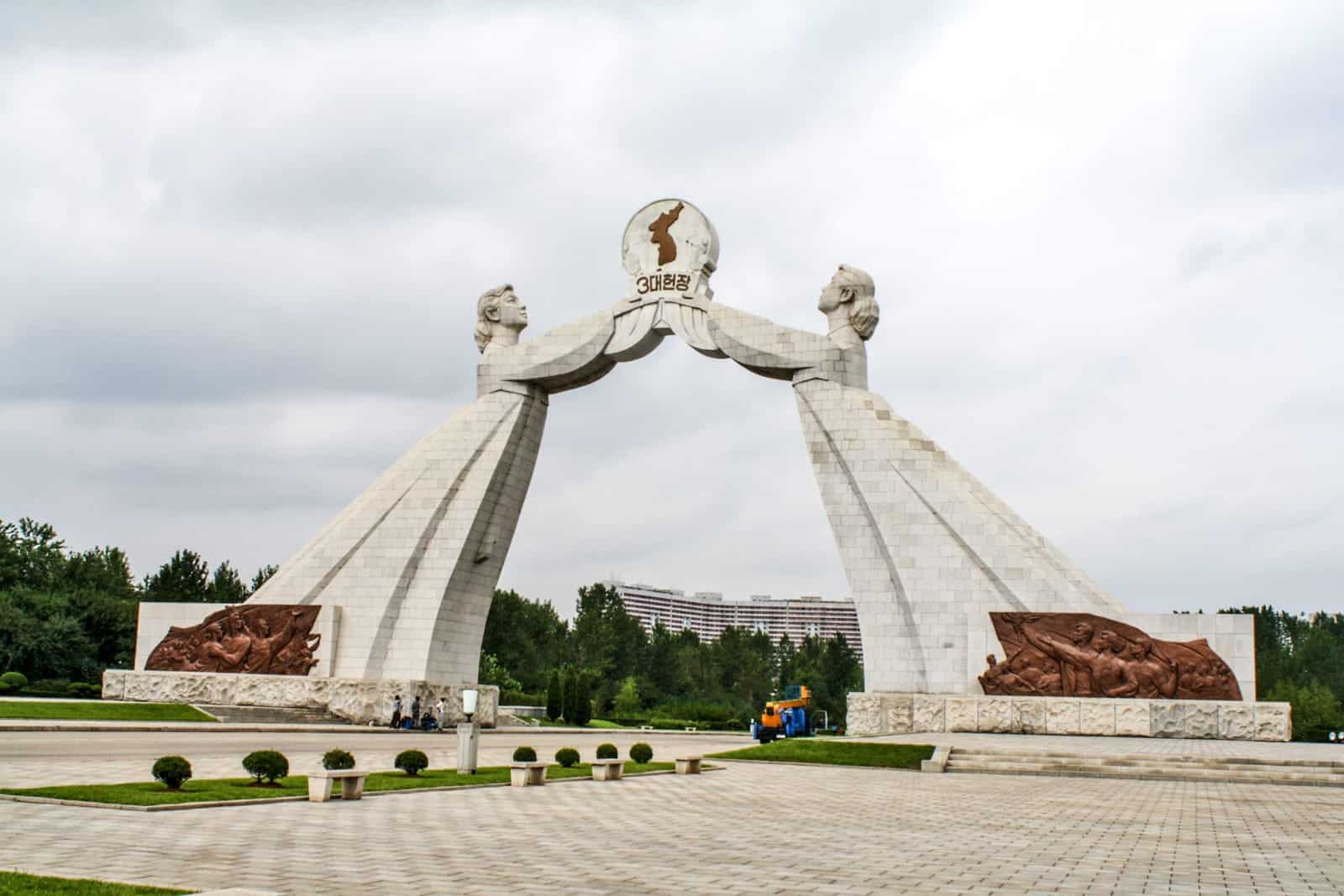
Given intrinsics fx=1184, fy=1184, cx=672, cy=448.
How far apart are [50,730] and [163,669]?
24.4ft

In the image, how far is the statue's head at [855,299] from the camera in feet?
74.5

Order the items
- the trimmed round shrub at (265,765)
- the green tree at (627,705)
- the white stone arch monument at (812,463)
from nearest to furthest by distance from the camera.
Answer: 1. the trimmed round shrub at (265,765)
2. the white stone arch monument at (812,463)
3. the green tree at (627,705)

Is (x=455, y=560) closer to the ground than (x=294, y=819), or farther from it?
farther from it

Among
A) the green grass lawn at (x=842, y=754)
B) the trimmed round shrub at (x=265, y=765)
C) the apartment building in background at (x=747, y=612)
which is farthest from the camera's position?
the apartment building in background at (x=747, y=612)

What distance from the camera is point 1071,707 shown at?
1877cm

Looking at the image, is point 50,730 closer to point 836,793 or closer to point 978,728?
point 836,793

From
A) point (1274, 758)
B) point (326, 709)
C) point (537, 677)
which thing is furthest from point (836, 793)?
point (537, 677)

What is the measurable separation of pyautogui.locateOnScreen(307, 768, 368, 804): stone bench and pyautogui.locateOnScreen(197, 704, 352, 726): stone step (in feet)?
38.1

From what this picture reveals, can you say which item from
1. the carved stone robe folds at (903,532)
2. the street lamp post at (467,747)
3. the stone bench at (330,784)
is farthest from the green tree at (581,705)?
the stone bench at (330,784)

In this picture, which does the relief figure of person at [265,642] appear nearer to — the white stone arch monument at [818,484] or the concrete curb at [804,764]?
the white stone arch monument at [818,484]

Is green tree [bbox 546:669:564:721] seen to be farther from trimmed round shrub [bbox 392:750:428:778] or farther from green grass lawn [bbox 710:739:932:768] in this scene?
trimmed round shrub [bbox 392:750:428:778]

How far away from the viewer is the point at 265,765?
32.2 feet

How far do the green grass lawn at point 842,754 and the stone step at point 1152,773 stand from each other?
2.11 ft

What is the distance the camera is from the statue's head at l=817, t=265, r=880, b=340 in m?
22.7
